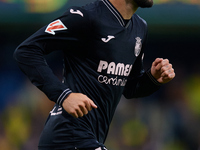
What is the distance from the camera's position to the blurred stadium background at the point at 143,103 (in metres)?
5.16

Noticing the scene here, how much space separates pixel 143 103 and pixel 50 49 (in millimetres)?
3653

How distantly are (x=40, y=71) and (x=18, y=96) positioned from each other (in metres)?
3.57

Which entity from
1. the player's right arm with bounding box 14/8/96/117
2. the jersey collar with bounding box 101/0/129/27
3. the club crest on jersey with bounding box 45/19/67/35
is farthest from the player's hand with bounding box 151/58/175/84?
the club crest on jersey with bounding box 45/19/67/35

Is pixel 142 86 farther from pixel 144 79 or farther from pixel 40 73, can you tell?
pixel 40 73

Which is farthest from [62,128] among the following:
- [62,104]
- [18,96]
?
[18,96]

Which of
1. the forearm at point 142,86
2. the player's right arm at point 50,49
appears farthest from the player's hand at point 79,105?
the forearm at point 142,86

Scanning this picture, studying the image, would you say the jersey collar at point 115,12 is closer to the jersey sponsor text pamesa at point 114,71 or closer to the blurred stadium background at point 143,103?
the jersey sponsor text pamesa at point 114,71

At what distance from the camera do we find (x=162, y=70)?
217 centimetres

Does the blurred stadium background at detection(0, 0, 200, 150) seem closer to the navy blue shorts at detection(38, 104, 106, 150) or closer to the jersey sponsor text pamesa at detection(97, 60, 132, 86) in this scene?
the jersey sponsor text pamesa at detection(97, 60, 132, 86)

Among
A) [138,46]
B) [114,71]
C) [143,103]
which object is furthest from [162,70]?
[143,103]

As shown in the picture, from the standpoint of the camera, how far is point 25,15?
205 inches

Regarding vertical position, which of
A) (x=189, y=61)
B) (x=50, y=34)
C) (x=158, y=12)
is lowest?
(x=189, y=61)

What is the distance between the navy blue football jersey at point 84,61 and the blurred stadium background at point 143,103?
10.2 feet

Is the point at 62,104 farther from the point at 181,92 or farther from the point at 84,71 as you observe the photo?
the point at 181,92
